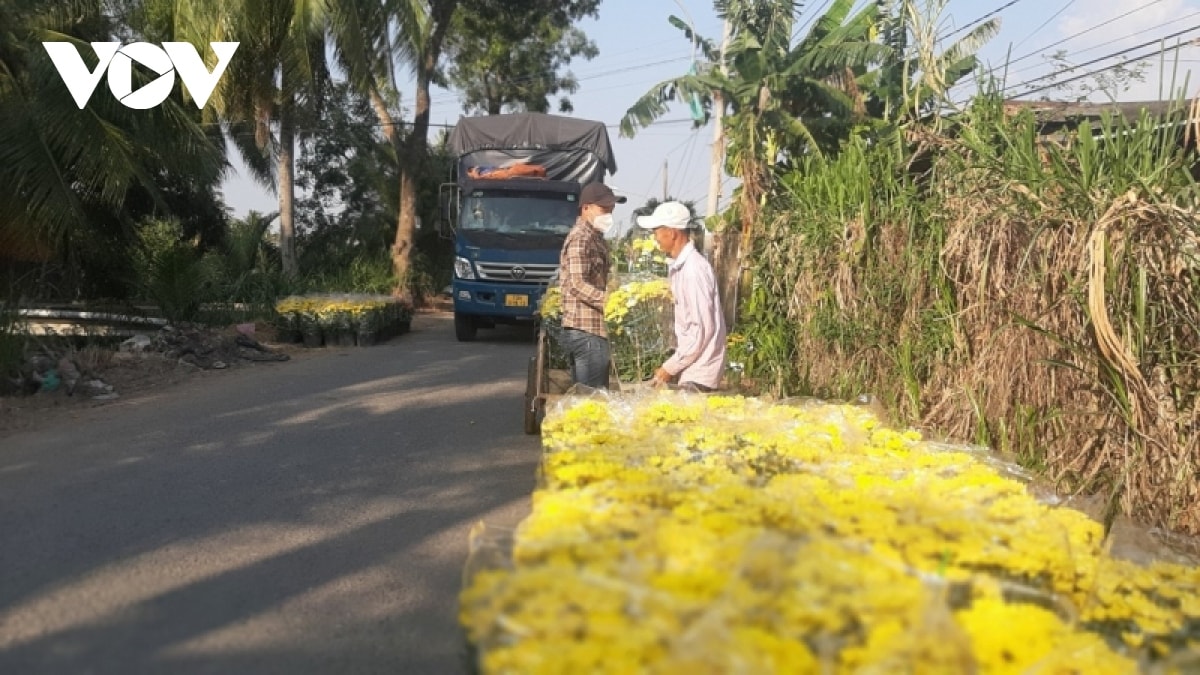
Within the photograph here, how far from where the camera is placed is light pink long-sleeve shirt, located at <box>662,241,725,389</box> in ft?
20.6

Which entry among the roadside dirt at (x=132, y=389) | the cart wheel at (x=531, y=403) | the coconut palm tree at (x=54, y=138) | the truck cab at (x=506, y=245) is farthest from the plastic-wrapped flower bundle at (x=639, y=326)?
the truck cab at (x=506, y=245)

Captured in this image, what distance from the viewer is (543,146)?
2011 centimetres

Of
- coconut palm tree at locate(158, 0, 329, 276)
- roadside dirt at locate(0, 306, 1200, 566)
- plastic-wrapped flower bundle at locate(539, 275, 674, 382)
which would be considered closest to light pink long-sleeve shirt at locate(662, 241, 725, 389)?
roadside dirt at locate(0, 306, 1200, 566)

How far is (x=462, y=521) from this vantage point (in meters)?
6.41

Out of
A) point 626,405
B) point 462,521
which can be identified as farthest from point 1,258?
point 626,405

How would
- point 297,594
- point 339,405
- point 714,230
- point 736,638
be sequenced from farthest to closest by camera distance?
point 714,230, point 339,405, point 297,594, point 736,638

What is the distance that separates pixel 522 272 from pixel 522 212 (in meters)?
1.37

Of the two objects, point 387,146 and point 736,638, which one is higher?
point 387,146

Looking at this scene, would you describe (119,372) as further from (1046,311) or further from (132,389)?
(1046,311)

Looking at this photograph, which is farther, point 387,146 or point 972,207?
point 387,146

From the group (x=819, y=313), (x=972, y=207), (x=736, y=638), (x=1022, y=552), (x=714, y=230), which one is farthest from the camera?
(x=714, y=230)

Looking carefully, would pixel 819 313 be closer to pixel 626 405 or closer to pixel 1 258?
pixel 626 405

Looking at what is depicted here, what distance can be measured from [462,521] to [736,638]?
4387 millimetres

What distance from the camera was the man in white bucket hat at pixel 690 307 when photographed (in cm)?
626
